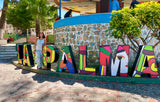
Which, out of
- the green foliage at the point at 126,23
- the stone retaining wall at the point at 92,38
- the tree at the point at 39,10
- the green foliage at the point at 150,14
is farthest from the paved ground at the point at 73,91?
the tree at the point at 39,10

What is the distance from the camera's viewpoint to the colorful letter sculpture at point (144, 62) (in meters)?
5.32

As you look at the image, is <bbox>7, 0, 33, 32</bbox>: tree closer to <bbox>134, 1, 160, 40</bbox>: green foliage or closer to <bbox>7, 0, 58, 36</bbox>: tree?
<bbox>7, 0, 58, 36</bbox>: tree

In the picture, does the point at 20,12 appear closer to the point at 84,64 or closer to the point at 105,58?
the point at 84,64

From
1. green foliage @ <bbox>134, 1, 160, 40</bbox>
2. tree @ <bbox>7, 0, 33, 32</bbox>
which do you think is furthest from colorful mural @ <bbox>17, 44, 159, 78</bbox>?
tree @ <bbox>7, 0, 33, 32</bbox>

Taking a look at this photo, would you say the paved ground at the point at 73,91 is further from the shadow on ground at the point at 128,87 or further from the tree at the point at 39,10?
the tree at the point at 39,10

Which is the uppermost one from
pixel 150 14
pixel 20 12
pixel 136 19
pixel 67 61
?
pixel 20 12

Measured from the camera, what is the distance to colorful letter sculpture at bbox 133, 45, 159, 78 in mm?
5324

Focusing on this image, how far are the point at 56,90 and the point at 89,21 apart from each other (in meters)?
5.52

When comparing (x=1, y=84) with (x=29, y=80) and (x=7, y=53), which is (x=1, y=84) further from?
(x=7, y=53)

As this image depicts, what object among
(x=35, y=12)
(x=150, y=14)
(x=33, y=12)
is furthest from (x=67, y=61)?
(x=33, y=12)

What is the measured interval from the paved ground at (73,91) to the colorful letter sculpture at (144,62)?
0.63 metres

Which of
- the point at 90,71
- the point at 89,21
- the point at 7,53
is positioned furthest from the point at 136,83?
the point at 7,53

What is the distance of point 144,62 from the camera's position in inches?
212

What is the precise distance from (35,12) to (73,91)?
679 inches
